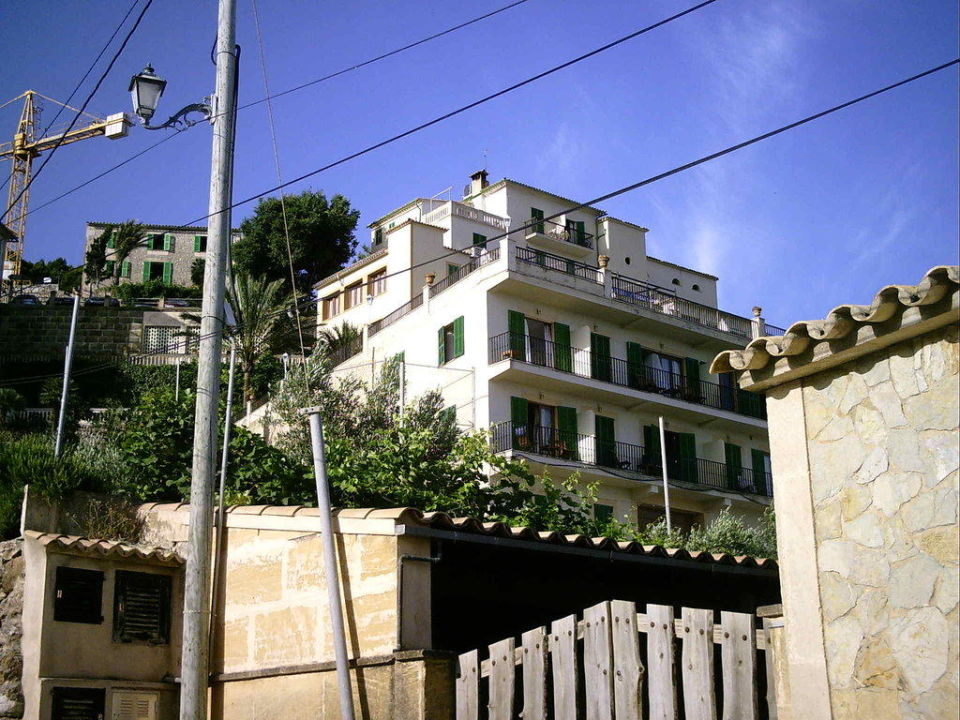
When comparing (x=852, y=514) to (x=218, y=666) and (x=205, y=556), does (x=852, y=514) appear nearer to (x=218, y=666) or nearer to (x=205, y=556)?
(x=205, y=556)

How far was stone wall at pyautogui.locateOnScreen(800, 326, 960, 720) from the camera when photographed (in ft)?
23.5

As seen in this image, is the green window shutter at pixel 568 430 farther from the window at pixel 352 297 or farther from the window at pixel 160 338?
the window at pixel 160 338

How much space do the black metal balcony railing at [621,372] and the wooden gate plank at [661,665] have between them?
25.6 m

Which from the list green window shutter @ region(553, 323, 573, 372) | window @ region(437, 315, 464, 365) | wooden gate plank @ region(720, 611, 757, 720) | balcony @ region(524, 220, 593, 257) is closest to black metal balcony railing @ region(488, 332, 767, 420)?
green window shutter @ region(553, 323, 573, 372)

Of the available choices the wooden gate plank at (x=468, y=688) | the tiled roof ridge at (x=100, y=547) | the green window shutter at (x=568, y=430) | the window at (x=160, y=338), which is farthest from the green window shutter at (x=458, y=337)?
the wooden gate plank at (x=468, y=688)

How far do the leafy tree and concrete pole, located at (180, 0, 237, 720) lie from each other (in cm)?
4646

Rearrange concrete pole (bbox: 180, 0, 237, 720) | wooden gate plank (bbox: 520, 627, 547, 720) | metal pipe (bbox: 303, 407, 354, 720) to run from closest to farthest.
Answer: wooden gate plank (bbox: 520, 627, 547, 720) < metal pipe (bbox: 303, 407, 354, 720) < concrete pole (bbox: 180, 0, 237, 720)

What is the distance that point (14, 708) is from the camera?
12.5 m

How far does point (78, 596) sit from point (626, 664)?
677 centimetres

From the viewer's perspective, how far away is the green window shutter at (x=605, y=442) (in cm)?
3641

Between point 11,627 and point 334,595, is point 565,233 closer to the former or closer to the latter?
point 11,627

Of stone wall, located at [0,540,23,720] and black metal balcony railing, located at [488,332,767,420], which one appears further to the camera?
black metal balcony railing, located at [488,332,767,420]

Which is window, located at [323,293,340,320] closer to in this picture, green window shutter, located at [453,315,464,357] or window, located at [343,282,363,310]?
window, located at [343,282,363,310]

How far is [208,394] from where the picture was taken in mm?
12266
